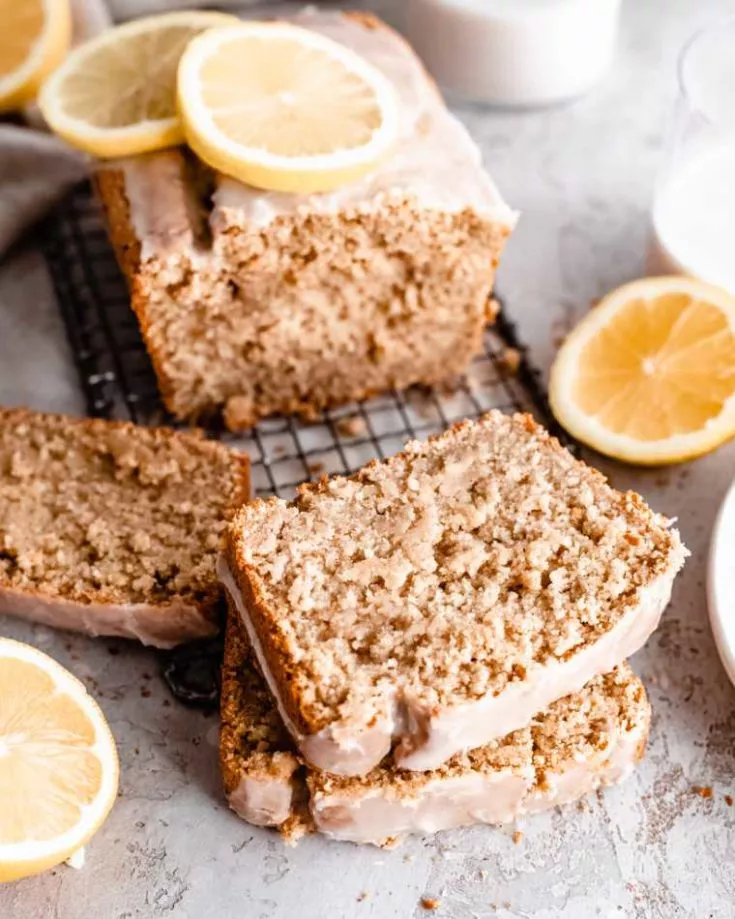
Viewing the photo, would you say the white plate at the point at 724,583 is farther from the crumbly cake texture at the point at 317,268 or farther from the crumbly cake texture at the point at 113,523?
the crumbly cake texture at the point at 113,523

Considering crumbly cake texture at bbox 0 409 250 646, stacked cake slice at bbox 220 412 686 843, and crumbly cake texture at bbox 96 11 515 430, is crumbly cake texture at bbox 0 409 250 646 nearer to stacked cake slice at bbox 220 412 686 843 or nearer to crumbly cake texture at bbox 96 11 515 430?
stacked cake slice at bbox 220 412 686 843

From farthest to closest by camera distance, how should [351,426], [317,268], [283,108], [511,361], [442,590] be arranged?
[511,361]
[351,426]
[317,268]
[283,108]
[442,590]

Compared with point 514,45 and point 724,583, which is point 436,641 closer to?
point 724,583

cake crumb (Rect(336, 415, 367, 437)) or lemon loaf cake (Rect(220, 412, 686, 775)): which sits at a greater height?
lemon loaf cake (Rect(220, 412, 686, 775))

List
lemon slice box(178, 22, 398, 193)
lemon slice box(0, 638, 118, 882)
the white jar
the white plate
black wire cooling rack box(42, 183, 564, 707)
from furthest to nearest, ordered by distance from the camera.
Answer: the white jar, black wire cooling rack box(42, 183, 564, 707), lemon slice box(178, 22, 398, 193), the white plate, lemon slice box(0, 638, 118, 882)

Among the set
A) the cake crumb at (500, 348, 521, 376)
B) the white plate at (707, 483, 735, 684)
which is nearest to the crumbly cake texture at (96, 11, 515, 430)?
the cake crumb at (500, 348, 521, 376)

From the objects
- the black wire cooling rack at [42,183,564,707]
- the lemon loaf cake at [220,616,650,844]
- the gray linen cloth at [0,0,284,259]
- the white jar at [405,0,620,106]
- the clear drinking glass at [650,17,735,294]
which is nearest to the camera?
the lemon loaf cake at [220,616,650,844]

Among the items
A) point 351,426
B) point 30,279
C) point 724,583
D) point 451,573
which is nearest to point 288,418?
point 351,426

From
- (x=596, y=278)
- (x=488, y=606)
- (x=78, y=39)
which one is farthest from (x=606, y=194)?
(x=488, y=606)

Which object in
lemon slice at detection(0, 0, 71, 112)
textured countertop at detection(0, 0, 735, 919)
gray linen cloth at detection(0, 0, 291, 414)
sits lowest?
textured countertop at detection(0, 0, 735, 919)
